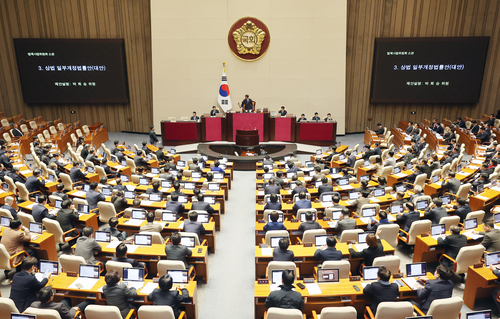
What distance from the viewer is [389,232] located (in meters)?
7.00

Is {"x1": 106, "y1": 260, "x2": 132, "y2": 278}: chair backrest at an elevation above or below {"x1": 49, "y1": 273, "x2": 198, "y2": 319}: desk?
above

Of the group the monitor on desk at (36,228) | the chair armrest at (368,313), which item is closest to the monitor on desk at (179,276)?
the chair armrest at (368,313)

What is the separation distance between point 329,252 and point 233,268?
2196mm

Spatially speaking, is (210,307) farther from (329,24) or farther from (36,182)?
(329,24)

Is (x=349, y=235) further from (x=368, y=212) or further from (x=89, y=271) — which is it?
(x=89, y=271)

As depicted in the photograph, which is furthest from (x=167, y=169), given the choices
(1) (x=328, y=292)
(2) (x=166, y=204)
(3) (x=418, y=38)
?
(3) (x=418, y=38)

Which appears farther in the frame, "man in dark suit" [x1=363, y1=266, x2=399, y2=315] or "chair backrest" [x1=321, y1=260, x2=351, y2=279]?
"chair backrest" [x1=321, y1=260, x2=351, y2=279]

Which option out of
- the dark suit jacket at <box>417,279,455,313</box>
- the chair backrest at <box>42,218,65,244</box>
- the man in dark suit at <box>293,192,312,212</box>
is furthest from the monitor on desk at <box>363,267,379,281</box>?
the chair backrest at <box>42,218,65,244</box>

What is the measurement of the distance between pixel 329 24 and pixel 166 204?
14.1 metres

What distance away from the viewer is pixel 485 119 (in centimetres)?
1875

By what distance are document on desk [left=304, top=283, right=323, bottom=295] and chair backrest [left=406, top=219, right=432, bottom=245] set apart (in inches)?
115

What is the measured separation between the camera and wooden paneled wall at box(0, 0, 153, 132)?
18.7 metres

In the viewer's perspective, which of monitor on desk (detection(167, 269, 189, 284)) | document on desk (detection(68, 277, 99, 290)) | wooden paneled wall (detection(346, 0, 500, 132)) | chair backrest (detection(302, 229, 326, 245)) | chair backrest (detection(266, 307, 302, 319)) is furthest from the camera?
wooden paneled wall (detection(346, 0, 500, 132))

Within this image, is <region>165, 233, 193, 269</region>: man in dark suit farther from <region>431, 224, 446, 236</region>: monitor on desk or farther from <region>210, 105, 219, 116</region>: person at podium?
<region>210, 105, 219, 116</region>: person at podium
